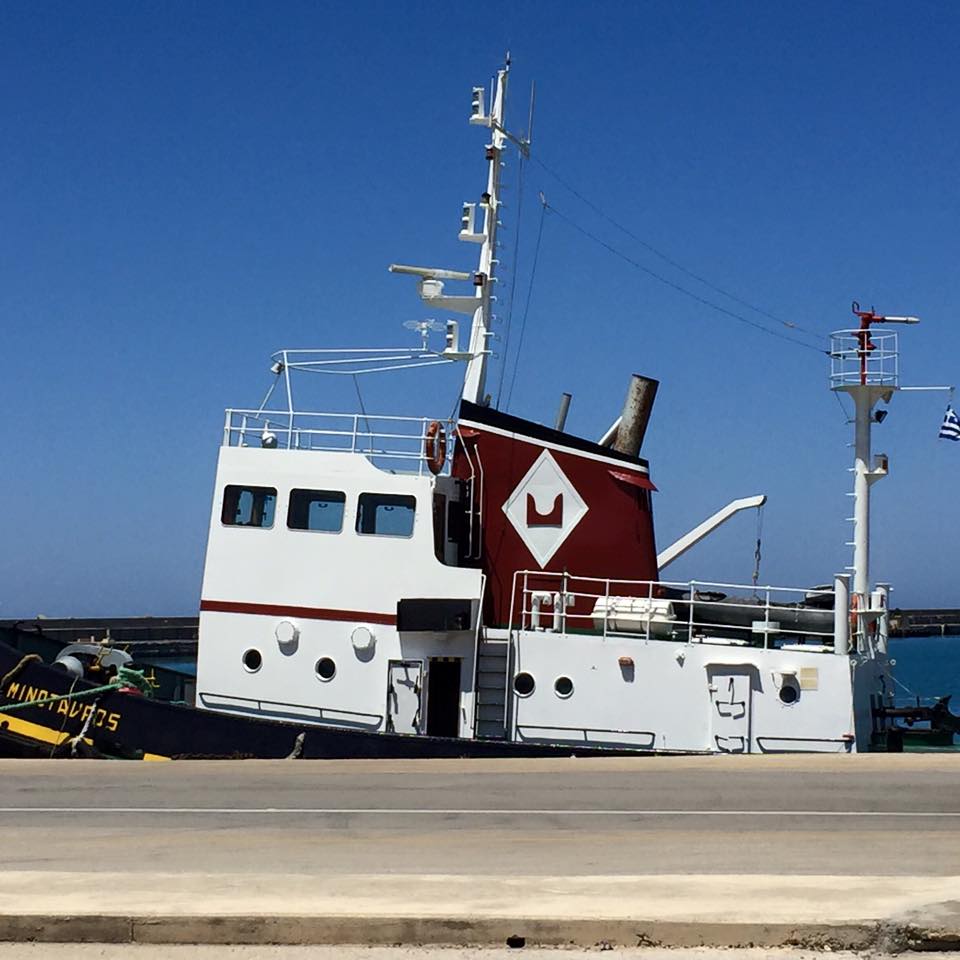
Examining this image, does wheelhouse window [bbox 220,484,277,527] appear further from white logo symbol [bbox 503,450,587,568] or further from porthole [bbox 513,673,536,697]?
porthole [bbox 513,673,536,697]

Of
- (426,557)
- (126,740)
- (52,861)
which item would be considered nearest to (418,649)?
(426,557)

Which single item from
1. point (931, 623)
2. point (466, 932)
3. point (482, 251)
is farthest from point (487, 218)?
point (931, 623)

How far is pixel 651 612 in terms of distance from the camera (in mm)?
15227

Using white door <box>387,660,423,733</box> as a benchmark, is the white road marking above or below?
below

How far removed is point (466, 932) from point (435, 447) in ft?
33.7

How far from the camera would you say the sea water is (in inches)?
2159

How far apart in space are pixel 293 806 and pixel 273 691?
5.54 meters

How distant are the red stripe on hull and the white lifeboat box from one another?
8.57ft

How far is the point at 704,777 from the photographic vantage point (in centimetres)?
1172

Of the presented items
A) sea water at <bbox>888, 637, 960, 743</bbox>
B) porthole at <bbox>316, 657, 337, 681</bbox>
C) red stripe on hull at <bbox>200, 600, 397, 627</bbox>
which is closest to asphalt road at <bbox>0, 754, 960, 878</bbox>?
porthole at <bbox>316, 657, 337, 681</bbox>

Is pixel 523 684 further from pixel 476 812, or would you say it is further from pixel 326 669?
pixel 476 812

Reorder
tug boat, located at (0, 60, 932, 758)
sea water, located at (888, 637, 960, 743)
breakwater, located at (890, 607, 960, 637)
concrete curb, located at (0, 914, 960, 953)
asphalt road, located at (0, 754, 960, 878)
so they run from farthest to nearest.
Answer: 1. breakwater, located at (890, 607, 960, 637)
2. sea water, located at (888, 637, 960, 743)
3. tug boat, located at (0, 60, 932, 758)
4. asphalt road, located at (0, 754, 960, 878)
5. concrete curb, located at (0, 914, 960, 953)

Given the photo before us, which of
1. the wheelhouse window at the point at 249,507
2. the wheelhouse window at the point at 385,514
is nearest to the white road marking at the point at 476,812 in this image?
→ the wheelhouse window at the point at 385,514

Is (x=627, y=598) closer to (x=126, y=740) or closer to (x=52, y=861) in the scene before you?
(x=126, y=740)
